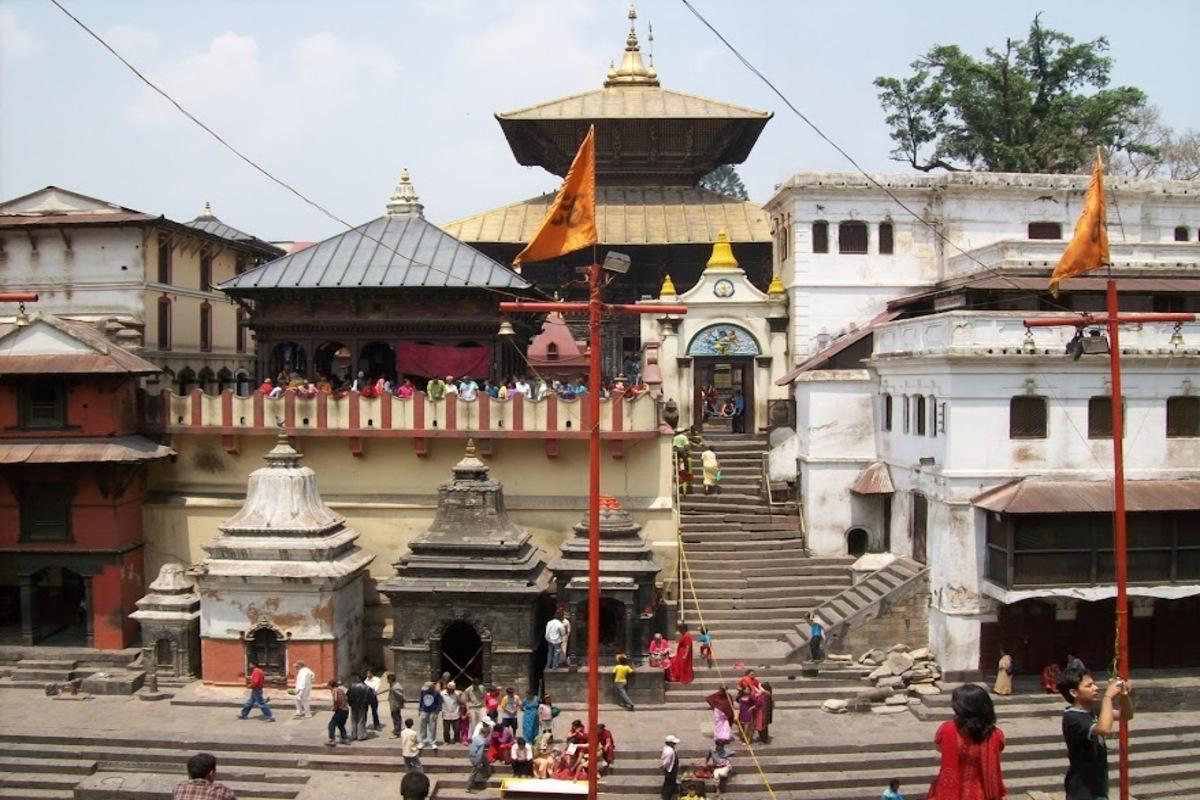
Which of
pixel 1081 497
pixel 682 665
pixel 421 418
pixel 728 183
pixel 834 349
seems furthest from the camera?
pixel 728 183

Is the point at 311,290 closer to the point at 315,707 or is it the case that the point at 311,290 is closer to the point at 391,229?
the point at 391,229

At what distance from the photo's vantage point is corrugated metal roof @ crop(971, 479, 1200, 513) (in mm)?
20109

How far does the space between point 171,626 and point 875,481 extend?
51.8 ft

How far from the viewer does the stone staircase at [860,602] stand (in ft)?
73.6

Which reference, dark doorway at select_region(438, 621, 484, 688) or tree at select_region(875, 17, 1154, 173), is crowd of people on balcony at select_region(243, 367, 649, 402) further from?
tree at select_region(875, 17, 1154, 173)

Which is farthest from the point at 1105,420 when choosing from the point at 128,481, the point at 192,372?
the point at 192,372

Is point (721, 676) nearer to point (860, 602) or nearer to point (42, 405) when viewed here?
point (860, 602)

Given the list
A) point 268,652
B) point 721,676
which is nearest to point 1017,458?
point 721,676

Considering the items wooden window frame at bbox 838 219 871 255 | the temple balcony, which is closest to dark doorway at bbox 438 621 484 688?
the temple balcony

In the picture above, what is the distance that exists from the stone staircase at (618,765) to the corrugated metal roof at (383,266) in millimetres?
10824

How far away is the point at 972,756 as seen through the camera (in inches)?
242

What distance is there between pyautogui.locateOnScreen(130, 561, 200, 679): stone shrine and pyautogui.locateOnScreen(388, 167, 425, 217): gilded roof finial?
11220mm

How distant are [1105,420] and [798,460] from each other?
783cm

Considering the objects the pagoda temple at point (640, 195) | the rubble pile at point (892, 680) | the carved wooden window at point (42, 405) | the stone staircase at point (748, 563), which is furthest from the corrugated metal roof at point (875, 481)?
the carved wooden window at point (42, 405)
